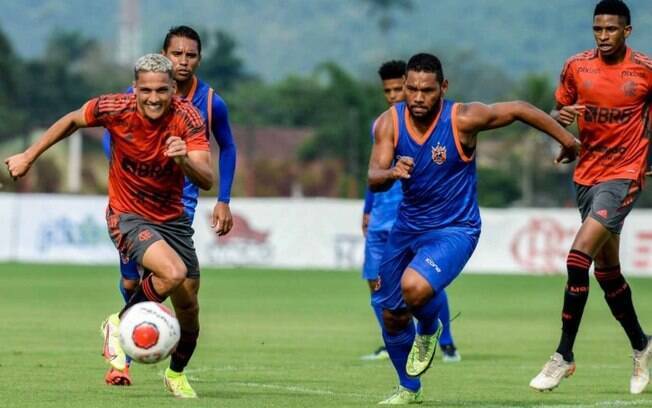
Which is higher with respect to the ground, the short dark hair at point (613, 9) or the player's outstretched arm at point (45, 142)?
the short dark hair at point (613, 9)

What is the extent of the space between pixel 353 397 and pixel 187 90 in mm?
2897

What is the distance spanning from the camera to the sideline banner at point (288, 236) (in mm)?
34406

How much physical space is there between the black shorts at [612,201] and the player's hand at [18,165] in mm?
4419

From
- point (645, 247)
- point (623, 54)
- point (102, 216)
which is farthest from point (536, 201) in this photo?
point (623, 54)

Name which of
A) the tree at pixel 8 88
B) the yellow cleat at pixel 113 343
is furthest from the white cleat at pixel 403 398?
the tree at pixel 8 88

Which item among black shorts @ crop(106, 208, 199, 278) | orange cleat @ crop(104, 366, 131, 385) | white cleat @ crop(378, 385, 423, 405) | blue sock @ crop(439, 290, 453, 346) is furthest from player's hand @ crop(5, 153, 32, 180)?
blue sock @ crop(439, 290, 453, 346)

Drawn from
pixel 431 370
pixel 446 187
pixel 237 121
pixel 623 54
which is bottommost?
pixel 237 121

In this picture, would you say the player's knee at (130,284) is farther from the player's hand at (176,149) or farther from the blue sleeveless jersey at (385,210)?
the blue sleeveless jersey at (385,210)

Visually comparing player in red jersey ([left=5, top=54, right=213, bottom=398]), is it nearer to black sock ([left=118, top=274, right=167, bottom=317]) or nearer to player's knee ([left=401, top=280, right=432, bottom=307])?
black sock ([left=118, top=274, right=167, bottom=317])

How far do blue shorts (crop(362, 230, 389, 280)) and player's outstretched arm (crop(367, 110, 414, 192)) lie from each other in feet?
15.3

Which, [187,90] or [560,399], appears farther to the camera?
[187,90]

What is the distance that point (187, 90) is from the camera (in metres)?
12.4

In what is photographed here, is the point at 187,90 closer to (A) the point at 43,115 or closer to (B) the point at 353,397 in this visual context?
(B) the point at 353,397

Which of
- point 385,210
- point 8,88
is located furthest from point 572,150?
point 8,88
